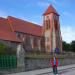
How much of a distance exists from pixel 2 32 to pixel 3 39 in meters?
3.92

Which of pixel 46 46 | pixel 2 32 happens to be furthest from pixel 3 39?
pixel 46 46

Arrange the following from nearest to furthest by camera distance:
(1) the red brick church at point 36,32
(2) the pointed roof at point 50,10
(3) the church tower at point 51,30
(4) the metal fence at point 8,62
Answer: (4) the metal fence at point 8,62 → (1) the red brick church at point 36,32 → (3) the church tower at point 51,30 → (2) the pointed roof at point 50,10

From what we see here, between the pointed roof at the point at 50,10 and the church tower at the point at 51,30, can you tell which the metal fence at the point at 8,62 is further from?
the pointed roof at the point at 50,10

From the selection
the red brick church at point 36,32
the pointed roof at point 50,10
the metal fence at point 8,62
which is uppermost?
the pointed roof at point 50,10

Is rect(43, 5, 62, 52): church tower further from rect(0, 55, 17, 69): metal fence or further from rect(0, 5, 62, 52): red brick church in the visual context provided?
rect(0, 55, 17, 69): metal fence

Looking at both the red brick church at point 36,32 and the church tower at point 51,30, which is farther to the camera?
the church tower at point 51,30

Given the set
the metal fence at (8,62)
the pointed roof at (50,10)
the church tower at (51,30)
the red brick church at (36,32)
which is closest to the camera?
the metal fence at (8,62)

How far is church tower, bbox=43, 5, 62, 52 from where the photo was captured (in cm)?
7319

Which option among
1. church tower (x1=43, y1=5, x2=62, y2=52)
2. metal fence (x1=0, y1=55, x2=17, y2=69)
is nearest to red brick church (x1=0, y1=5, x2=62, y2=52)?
church tower (x1=43, y1=5, x2=62, y2=52)

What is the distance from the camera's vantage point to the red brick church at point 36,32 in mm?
60487

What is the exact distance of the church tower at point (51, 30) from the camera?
7319 centimetres

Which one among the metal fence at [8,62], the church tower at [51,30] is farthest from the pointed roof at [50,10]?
the metal fence at [8,62]

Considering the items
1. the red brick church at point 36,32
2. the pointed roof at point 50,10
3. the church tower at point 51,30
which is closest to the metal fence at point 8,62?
the red brick church at point 36,32

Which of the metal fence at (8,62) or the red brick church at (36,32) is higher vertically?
the red brick church at (36,32)
